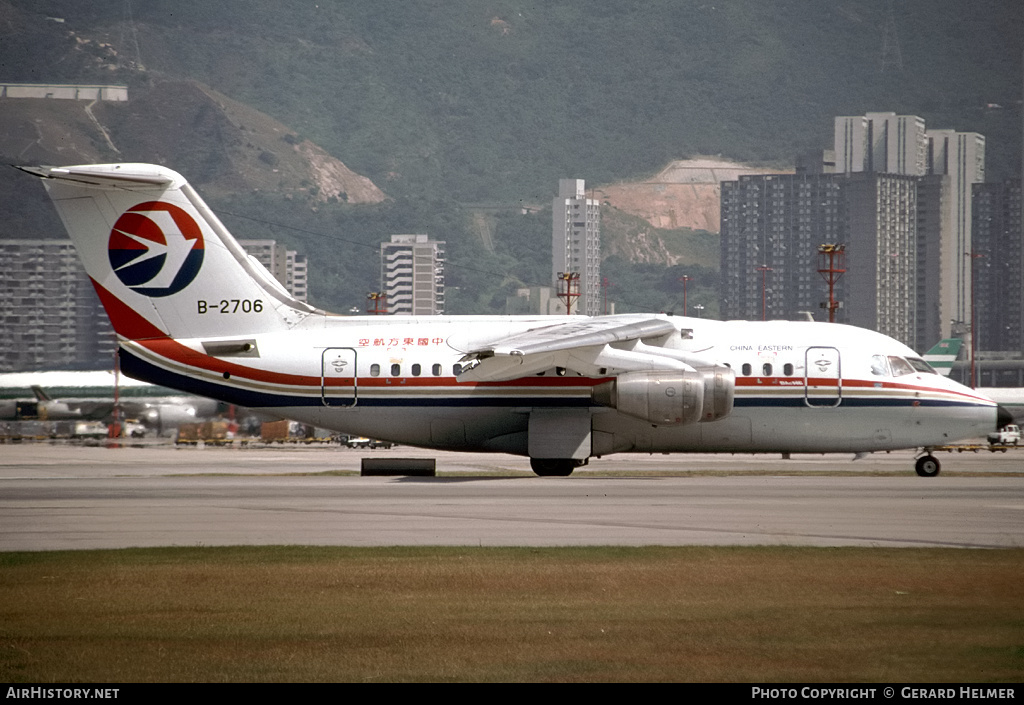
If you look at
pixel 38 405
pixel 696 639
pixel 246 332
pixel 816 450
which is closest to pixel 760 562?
pixel 696 639

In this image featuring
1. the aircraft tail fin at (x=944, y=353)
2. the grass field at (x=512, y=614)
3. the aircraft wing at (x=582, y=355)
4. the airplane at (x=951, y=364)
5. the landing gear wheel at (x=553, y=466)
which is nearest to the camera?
the grass field at (x=512, y=614)

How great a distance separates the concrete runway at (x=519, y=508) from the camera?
19.2 metres

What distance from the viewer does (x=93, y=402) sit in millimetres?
97188

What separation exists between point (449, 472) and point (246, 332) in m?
7.06

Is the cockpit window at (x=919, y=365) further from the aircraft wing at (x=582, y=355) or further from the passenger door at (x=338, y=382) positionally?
Result: the passenger door at (x=338, y=382)

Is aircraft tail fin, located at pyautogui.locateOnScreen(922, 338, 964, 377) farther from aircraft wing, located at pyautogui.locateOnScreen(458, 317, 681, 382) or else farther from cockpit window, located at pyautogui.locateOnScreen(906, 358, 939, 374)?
aircraft wing, located at pyautogui.locateOnScreen(458, 317, 681, 382)

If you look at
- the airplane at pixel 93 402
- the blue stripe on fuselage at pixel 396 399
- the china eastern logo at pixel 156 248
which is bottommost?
the airplane at pixel 93 402

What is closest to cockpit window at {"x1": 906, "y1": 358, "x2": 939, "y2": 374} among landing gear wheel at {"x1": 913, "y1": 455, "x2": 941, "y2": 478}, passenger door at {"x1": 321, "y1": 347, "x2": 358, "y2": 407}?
landing gear wheel at {"x1": 913, "y1": 455, "x2": 941, "y2": 478}

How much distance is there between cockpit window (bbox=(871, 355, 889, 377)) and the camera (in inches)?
1243

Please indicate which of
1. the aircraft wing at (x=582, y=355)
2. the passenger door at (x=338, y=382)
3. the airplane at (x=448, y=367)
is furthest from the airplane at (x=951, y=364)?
the passenger door at (x=338, y=382)

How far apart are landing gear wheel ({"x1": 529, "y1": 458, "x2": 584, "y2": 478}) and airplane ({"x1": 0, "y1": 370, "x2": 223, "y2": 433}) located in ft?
152

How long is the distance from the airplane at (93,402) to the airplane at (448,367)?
43742 millimetres

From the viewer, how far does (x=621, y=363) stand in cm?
3020
